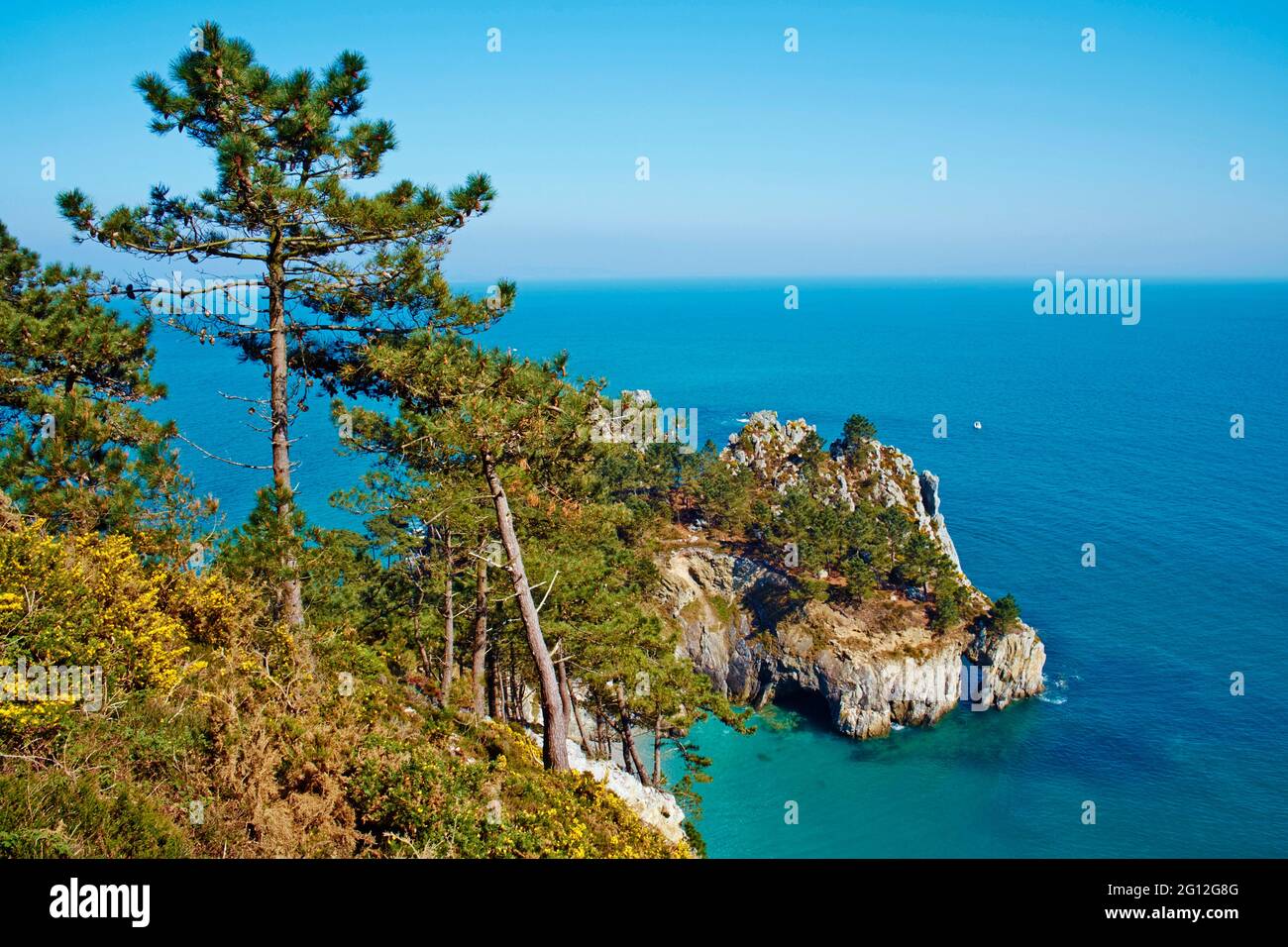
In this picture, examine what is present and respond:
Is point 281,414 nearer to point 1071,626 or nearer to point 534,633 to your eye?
point 534,633

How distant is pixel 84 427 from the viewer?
1191cm

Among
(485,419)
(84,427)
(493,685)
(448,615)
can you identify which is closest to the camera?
(485,419)

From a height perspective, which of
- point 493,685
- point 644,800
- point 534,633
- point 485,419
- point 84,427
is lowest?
point 644,800

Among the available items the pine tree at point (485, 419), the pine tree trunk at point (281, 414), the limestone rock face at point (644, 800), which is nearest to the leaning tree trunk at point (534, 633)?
the pine tree at point (485, 419)

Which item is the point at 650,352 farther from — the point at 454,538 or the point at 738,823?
the point at 454,538

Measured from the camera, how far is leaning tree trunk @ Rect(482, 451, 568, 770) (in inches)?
509

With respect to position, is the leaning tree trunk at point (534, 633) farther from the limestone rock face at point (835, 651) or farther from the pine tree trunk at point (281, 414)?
the limestone rock face at point (835, 651)

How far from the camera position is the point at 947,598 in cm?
4562

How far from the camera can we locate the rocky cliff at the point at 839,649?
45.6 metres

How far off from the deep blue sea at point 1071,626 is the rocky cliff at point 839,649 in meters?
1.60

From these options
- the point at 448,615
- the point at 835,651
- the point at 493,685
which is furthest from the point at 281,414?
the point at 835,651

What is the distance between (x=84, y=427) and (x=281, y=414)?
9.91 feet
